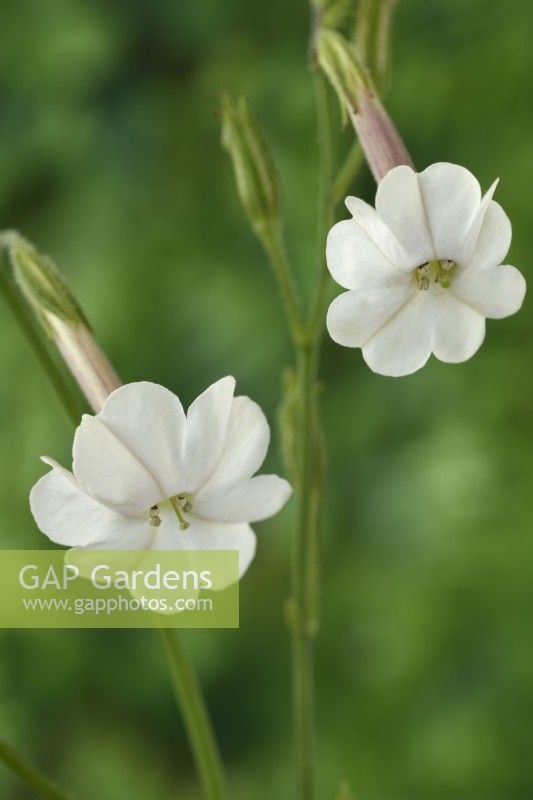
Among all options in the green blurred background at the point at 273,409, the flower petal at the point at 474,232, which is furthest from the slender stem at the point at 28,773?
the green blurred background at the point at 273,409

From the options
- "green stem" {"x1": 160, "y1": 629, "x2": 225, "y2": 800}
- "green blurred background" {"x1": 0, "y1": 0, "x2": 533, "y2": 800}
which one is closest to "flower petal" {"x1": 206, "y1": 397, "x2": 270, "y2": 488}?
"green stem" {"x1": 160, "y1": 629, "x2": 225, "y2": 800}

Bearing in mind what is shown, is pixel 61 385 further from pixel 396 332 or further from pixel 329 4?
pixel 329 4

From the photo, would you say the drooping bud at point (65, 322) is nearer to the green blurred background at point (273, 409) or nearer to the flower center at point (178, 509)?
the flower center at point (178, 509)

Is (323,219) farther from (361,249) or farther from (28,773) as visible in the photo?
(28,773)

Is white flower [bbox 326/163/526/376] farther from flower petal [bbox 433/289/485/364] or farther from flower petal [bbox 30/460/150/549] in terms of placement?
flower petal [bbox 30/460/150/549]

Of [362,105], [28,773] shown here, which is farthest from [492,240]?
[28,773]

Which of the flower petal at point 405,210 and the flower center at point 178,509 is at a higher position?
the flower petal at point 405,210
